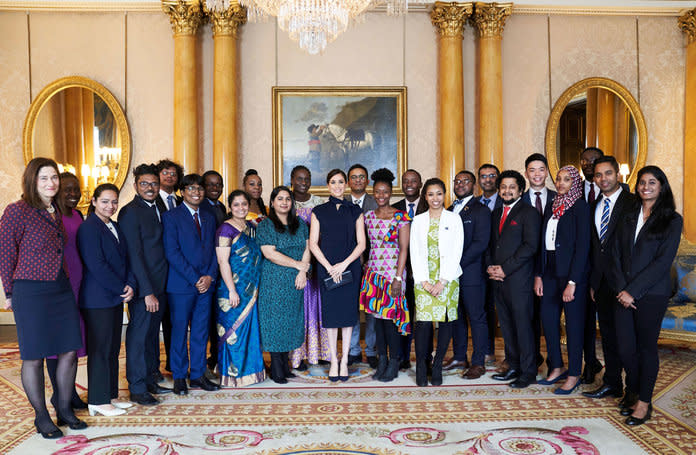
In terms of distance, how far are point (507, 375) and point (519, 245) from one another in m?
1.13

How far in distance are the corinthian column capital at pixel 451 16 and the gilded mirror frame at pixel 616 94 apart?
5.79 ft

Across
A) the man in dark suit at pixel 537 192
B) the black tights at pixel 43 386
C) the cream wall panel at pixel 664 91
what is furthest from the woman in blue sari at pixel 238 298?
the cream wall panel at pixel 664 91

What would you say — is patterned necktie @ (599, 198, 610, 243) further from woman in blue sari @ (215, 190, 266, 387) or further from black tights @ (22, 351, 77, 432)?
black tights @ (22, 351, 77, 432)

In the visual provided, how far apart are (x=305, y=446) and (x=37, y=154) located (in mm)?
6352

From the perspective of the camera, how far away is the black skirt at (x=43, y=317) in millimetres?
3328

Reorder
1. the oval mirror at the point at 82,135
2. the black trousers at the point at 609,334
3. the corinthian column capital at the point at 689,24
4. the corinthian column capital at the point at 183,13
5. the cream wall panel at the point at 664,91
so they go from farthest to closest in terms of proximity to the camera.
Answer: the cream wall panel at the point at 664,91 → the corinthian column capital at the point at 689,24 → the oval mirror at the point at 82,135 → the corinthian column capital at the point at 183,13 → the black trousers at the point at 609,334

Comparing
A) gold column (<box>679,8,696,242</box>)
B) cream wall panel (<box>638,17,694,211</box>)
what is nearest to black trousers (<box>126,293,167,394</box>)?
cream wall panel (<box>638,17,694,211</box>)

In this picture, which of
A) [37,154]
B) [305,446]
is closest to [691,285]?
[305,446]

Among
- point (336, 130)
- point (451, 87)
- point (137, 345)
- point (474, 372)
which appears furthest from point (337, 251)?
point (451, 87)

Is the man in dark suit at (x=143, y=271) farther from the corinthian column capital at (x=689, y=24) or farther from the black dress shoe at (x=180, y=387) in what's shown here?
the corinthian column capital at (x=689, y=24)

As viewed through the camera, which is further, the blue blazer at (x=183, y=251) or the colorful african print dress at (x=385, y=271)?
the colorful african print dress at (x=385, y=271)

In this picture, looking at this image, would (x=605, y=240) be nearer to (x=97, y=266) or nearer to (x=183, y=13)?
(x=97, y=266)

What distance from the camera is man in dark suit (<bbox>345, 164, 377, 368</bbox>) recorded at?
5031mm

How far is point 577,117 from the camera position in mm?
7949
